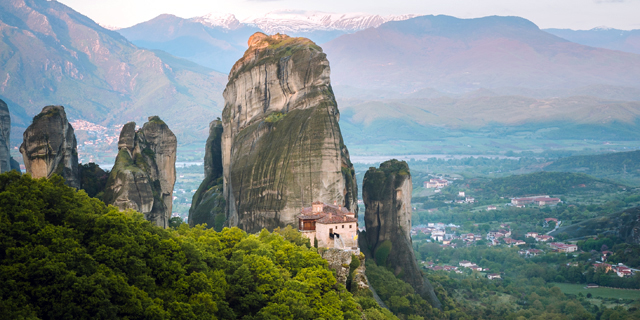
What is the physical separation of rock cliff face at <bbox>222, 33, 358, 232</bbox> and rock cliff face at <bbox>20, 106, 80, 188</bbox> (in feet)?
66.5

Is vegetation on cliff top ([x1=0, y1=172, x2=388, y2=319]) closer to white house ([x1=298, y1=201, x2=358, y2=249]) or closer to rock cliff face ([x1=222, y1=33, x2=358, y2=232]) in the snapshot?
white house ([x1=298, y1=201, x2=358, y2=249])

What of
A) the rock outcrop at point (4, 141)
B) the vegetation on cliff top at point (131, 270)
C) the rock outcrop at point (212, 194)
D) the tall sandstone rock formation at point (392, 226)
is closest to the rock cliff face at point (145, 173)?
the rock outcrop at point (212, 194)

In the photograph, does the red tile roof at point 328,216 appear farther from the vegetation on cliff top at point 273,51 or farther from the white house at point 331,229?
the vegetation on cliff top at point 273,51

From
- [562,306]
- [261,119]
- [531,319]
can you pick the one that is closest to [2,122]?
[261,119]

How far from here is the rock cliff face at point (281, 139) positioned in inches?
3167

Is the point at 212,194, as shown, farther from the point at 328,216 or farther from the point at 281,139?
the point at 328,216

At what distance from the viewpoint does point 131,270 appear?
42.4 metres

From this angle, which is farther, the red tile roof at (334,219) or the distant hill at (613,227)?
the distant hill at (613,227)

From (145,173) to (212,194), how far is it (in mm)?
26806

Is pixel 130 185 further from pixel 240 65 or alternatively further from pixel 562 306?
pixel 562 306

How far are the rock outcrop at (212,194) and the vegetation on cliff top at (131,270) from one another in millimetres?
36917

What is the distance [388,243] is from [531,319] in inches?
733

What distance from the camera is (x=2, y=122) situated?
82.2 meters

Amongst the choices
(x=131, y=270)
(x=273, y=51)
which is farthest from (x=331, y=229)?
(x=273, y=51)
